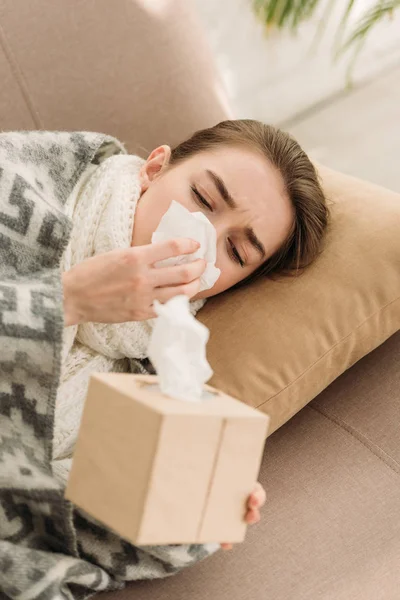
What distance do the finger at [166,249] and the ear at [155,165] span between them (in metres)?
0.36

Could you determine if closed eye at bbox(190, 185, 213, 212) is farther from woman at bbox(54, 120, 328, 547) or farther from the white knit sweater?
the white knit sweater

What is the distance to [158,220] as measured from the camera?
1.14 m

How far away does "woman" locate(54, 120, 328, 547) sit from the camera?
986 millimetres

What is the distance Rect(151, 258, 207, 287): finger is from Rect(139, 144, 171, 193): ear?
33cm

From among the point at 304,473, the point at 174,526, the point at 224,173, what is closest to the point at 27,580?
the point at 174,526

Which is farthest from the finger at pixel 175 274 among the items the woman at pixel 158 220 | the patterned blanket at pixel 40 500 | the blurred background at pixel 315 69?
the blurred background at pixel 315 69

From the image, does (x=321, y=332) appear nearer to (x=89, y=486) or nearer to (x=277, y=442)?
(x=277, y=442)

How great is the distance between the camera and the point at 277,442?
1232 mm

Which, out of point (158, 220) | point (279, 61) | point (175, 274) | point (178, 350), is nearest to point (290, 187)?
point (158, 220)

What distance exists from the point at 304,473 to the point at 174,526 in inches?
21.0

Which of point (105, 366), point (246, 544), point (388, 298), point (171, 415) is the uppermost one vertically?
point (171, 415)

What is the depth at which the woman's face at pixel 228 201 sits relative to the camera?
1.16m

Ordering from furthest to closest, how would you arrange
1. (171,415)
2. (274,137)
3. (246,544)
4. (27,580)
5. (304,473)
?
(274,137)
(304,473)
(246,544)
(27,580)
(171,415)

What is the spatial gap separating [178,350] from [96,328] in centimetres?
51
